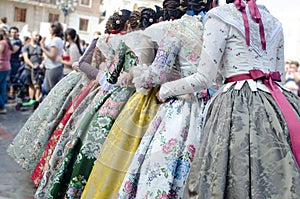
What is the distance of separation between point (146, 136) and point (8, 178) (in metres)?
2.10

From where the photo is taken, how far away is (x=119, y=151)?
2.54m

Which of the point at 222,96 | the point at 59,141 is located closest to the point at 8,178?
the point at 59,141

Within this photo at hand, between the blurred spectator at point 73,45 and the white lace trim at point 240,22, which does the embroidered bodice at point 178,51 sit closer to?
the white lace trim at point 240,22

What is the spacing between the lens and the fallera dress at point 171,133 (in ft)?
7.30

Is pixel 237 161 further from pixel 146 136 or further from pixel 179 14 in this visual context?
pixel 179 14

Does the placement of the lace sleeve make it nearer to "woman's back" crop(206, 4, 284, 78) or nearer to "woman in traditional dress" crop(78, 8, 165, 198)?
"woman in traditional dress" crop(78, 8, 165, 198)

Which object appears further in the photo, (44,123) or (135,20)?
(44,123)

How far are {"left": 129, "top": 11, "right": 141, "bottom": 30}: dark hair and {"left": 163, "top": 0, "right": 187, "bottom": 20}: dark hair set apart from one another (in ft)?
2.00

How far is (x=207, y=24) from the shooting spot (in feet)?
6.57

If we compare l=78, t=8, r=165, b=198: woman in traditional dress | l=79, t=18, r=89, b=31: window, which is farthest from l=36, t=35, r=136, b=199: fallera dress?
l=79, t=18, r=89, b=31: window

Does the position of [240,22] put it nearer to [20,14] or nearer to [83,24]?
[20,14]

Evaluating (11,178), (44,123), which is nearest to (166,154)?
(44,123)

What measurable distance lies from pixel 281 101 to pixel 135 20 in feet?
5.66

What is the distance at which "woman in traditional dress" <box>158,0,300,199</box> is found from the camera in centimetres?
172
